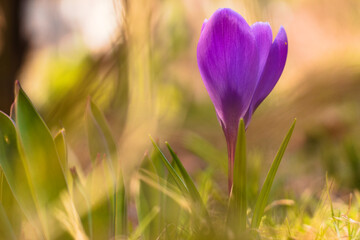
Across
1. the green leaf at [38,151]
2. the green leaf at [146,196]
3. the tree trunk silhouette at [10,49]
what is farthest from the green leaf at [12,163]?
the tree trunk silhouette at [10,49]

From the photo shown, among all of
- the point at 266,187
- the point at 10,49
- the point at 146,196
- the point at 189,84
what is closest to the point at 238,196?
the point at 266,187

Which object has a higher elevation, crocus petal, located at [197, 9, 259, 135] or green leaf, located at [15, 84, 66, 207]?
crocus petal, located at [197, 9, 259, 135]

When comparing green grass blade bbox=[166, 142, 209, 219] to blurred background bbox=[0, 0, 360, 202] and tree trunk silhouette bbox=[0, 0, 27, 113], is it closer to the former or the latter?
blurred background bbox=[0, 0, 360, 202]

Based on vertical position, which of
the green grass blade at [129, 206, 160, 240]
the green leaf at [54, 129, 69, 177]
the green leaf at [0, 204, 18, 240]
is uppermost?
the green leaf at [54, 129, 69, 177]

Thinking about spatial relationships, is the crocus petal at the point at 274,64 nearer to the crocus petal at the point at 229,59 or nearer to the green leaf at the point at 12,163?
the crocus petal at the point at 229,59

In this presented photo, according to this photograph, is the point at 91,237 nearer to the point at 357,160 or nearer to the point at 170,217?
the point at 170,217

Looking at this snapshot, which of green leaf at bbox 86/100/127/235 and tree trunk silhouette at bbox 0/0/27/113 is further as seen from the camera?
tree trunk silhouette at bbox 0/0/27/113

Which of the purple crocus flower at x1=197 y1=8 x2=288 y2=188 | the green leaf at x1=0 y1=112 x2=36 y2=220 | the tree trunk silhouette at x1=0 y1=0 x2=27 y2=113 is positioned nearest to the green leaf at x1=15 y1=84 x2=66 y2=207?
the green leaf at x1=0 y1=112 x2=36 y2=220
